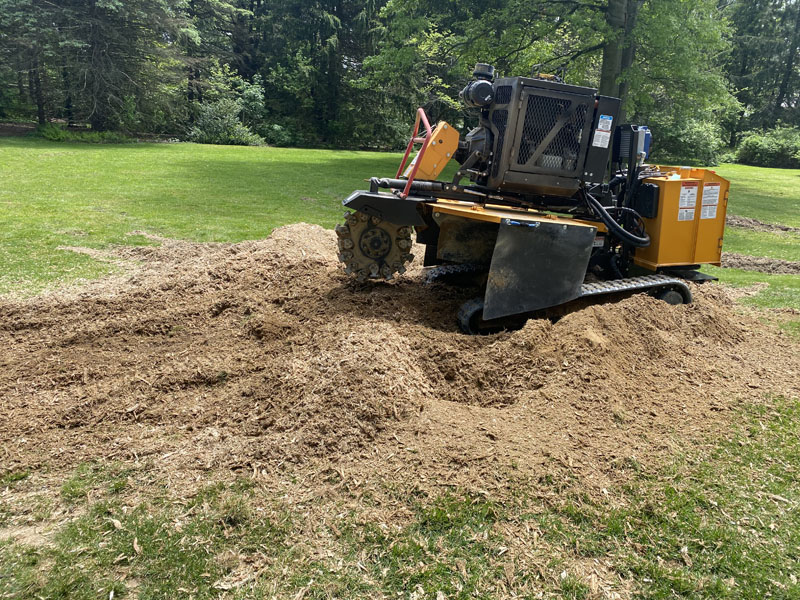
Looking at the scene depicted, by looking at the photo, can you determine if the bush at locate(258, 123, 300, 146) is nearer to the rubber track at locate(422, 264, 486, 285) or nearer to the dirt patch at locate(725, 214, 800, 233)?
the dirt patch at locate(725, 214, 800, 233)

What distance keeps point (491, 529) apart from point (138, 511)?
1969mm

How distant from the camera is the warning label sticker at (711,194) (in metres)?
6.50

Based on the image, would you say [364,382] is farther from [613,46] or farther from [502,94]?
[613,46]

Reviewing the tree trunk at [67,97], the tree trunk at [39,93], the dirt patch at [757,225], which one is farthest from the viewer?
the tree trunk at [39,93]

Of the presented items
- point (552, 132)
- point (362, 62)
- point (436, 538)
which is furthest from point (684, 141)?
point (436, 538)

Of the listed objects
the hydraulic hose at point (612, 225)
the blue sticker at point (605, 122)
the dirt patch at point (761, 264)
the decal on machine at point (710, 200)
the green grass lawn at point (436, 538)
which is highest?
the blue sticker at point (605, 122)

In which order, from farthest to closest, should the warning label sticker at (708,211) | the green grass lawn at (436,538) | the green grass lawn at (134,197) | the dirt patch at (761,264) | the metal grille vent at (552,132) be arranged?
1. the dirt patch at (761,264)
2. the green grass lawn at (134,197)
3. the warning label sticker at (708,211)
4. the metal grille vent at (552,132)
5. the green grass lawn at (436,538)

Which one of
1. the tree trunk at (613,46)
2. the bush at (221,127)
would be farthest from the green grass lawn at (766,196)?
the bush at (221,127)

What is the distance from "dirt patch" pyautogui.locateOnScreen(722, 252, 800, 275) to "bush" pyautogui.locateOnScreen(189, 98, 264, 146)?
27.3 meters

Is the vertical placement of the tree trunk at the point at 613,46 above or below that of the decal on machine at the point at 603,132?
above

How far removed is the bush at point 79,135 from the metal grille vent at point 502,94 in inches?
1051

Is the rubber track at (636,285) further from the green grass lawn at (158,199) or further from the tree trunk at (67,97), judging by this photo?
the tree trunk at (67,97)

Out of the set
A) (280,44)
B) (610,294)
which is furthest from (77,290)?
(280,44)

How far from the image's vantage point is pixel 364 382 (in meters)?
4.28
